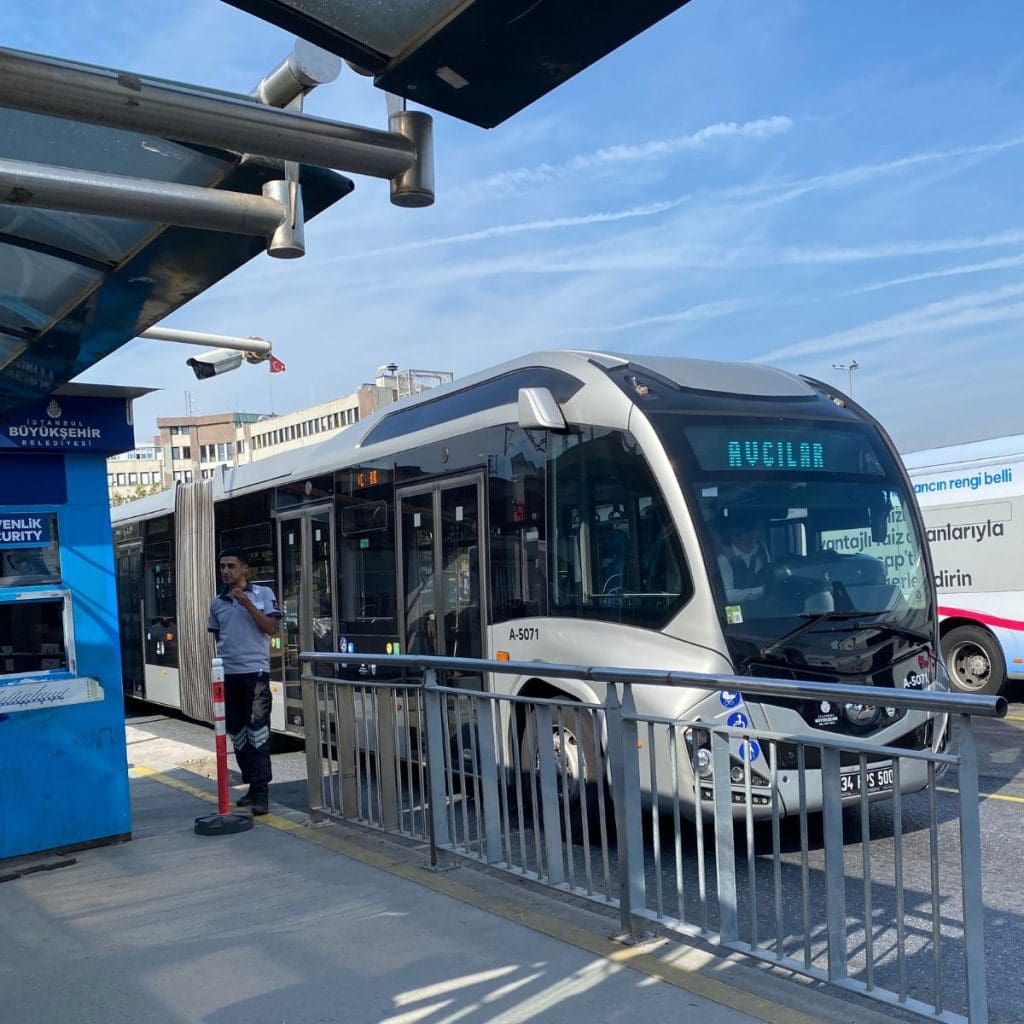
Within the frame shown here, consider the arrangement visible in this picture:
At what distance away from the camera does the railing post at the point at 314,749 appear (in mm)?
7074

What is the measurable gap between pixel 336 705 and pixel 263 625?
1143 mm

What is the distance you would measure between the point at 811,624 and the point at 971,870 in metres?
3.28

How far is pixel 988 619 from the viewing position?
1312cm

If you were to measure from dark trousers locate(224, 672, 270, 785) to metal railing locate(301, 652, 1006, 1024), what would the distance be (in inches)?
25.9

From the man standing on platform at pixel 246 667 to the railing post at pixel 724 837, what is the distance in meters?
4.28

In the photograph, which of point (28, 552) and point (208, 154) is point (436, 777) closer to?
point (28, 552)

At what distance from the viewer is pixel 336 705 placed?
686 centimetres

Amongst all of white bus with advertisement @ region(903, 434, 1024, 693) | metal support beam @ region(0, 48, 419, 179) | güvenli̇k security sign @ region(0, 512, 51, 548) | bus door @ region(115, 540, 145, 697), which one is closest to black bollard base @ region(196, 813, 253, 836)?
→ güvenli̇k security sign @ region(0, 512, 51, 548)

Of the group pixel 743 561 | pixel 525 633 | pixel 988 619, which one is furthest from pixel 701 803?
pixel 988 619

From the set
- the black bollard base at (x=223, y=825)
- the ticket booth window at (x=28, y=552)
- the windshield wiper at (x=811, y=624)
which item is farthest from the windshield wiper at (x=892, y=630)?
the ticket booth window at (x=28, y=552)

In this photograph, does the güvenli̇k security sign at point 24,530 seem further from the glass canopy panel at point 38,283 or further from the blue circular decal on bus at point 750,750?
the blue circular decal on bus at point 750,750

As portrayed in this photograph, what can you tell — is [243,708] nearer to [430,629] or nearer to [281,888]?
[430,629]

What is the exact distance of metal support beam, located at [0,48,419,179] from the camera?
2553mm

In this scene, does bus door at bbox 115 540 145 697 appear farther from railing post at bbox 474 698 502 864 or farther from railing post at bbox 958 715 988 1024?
railing post at bbox 958 715 988 1024
